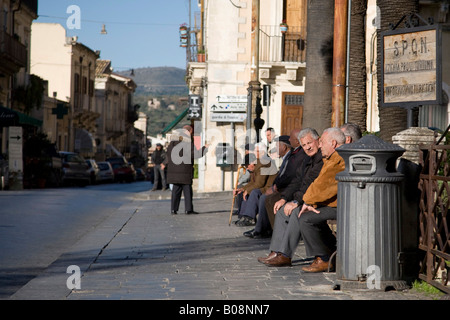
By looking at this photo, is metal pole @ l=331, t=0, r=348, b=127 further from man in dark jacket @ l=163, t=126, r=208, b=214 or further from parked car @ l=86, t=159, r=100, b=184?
parked car @ l=86, t=159, r=100, b=184

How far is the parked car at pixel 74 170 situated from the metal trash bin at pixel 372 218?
30.4m

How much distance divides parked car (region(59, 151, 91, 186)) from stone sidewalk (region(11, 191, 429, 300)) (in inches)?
920

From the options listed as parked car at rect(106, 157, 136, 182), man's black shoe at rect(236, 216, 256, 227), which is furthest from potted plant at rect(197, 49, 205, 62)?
man's black shoe at rect(236, 216, 256, 227)

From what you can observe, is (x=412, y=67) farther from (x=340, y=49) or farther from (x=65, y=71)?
(x=65, y=71)

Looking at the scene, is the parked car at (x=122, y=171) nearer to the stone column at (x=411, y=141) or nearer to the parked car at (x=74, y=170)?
the parked car at (x=74, y=170)

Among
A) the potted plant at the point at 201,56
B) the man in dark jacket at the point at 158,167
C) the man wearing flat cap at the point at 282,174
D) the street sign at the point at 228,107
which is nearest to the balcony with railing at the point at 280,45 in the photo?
the street sign at the point at 228,107

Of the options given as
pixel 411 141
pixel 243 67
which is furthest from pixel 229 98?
pixel 411 141

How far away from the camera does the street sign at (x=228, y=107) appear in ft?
94.3

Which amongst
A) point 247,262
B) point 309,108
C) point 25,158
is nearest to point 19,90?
point 25,158

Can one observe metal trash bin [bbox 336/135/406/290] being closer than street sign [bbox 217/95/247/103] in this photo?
Yes

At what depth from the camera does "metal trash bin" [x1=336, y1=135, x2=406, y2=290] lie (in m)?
7.12

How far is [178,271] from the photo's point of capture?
8.69m

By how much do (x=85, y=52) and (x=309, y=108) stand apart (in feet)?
198
